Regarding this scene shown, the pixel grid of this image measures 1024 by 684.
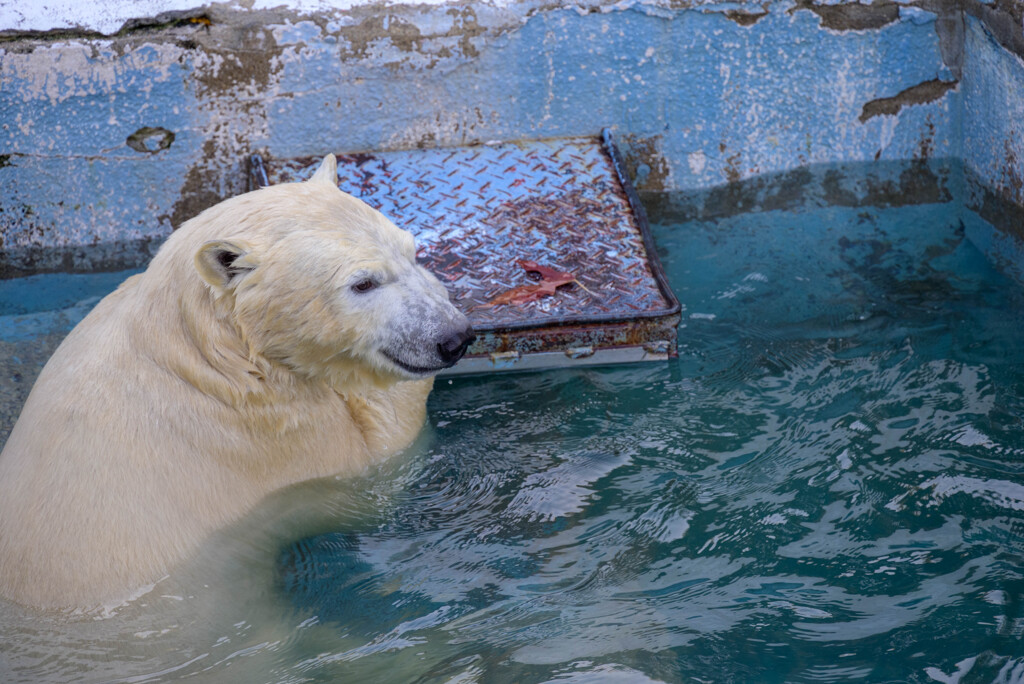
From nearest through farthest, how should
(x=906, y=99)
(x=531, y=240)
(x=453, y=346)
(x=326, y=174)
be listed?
(x=453, y=346) → (x=326, y=174) → (x=531, y=240) → (x=906, y=99)

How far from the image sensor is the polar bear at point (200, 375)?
7.16ft

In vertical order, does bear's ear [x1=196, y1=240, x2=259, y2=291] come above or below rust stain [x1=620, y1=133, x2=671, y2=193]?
above

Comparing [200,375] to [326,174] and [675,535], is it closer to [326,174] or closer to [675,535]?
[326,174]

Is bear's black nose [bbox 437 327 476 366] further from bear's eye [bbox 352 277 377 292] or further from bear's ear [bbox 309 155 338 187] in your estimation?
bear's ear [bbox 309 155 338 187]

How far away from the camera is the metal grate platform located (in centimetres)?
325

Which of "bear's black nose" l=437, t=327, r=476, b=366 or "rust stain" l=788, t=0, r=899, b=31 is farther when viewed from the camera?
"rust stain" l=788, t=0, r=899, b=31

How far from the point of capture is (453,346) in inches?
94.6

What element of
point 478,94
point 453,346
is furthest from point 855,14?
point 453,346

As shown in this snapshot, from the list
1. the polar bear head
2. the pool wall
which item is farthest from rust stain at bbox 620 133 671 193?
the polar bear head

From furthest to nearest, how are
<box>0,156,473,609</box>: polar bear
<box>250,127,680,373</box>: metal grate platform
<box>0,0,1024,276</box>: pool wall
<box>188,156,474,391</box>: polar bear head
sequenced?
<box>0,0,1024,276</box>: pool wall
<box>250,127,680,373</box>: metal grate platform
<box>188,156,474,391</box>: polar bear head
<box>0,156,473,609</box>: polar bear

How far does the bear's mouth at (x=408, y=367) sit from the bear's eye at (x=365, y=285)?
0.16 metres

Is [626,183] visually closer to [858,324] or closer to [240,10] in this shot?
[858,324]

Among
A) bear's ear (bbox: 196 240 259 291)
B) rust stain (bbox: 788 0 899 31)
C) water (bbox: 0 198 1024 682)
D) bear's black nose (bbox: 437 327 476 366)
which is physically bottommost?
water (bbox: 0 198 1024 682)

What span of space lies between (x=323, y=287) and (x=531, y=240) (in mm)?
1428
